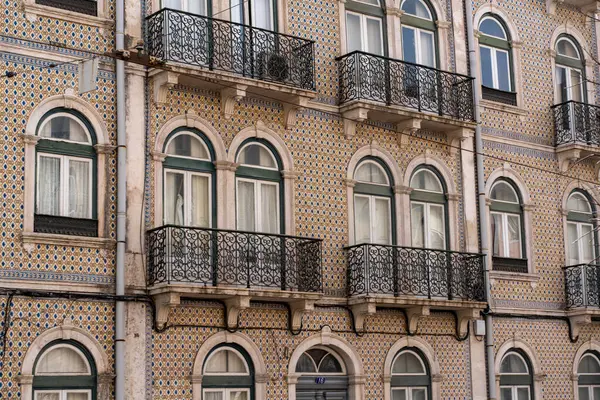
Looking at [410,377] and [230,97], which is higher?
[230,97]

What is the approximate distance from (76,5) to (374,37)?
23.2 ft

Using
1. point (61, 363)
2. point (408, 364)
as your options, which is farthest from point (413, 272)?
point (61, 363)

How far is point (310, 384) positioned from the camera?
22.4m

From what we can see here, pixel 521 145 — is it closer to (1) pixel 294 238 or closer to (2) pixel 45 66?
(1) pixel 294 238

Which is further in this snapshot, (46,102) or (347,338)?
(347,338)

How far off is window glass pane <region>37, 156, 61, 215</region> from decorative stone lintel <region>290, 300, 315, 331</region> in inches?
191

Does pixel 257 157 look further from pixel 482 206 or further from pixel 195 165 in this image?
pixel 482 206

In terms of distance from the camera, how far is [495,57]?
27016 millimetres

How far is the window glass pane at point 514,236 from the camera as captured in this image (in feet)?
86.3

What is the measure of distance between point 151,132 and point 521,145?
9.85m

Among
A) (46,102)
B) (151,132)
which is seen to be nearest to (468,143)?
(151,132)

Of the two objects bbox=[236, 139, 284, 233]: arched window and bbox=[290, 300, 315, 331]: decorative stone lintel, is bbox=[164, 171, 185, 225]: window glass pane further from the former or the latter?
bbox=[290, 300, 315, 331]: decorative stone lintel

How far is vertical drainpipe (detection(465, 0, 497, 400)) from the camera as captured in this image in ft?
81.6

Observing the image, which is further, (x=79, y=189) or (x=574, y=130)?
(x=574, y=130)
